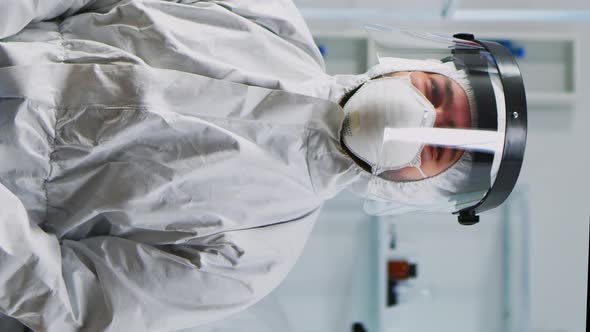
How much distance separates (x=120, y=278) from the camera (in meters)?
1.00

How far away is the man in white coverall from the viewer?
0.94 m

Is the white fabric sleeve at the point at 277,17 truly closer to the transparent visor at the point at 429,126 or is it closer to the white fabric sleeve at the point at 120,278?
the transparent visor at the point at 429,126

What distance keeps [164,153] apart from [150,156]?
24 mm

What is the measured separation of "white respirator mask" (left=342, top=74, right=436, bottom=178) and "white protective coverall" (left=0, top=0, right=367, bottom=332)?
0.04 meters

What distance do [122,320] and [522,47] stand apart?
79.4 inches

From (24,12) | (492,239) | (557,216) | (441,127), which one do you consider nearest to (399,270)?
(492,239)

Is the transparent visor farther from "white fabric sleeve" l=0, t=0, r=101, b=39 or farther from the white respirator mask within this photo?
"white fabric sleeve" l=0, t=0, r=101, b=39

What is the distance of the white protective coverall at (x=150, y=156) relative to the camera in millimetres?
933

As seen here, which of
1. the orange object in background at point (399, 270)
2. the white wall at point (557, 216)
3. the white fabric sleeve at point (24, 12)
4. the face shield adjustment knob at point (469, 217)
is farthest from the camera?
the white wall at point (557, 216)

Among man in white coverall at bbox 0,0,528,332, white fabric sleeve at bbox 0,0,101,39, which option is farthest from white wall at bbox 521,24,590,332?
white fabric sleeve at bbox 0,0,101,39

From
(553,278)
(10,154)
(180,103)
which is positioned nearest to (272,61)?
(180,103)

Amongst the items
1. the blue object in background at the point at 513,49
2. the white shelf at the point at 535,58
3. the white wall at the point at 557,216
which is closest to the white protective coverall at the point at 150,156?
the white shelf at the point at 535,58

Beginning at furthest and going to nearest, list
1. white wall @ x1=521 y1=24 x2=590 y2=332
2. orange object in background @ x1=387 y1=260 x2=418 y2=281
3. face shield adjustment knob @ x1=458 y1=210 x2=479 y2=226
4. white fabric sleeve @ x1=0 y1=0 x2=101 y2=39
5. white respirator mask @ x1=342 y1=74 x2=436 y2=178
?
white wall @ x1=521 y1=24 x2=590 y2=332
orange object in background @ x1=387 y1=260 x2=418 y2=281
face shield adjustment knob @ x1=458 y1=210 x2=479 y2=226
white respirator mask @ x1=342 y1=74 x2=436 y2=178
white fabric sleeve @ x1=0 y1=0 x2=101 y2=39

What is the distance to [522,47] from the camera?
2.42 m
